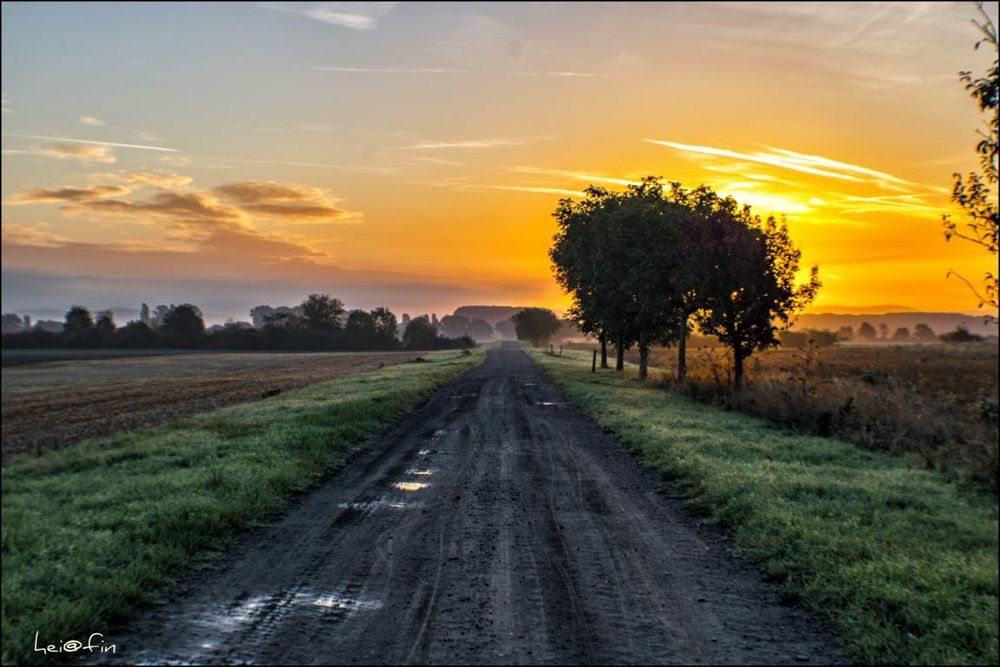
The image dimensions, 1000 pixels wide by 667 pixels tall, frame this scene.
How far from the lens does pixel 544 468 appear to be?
13758mm

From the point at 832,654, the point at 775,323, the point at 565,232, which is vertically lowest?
the point at 832,654

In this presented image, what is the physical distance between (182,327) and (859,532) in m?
55.2

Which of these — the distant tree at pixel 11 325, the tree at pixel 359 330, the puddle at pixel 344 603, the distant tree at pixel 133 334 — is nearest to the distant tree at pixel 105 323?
the distant tree at pixel 133 334

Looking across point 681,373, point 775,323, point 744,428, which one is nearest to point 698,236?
point 775,323

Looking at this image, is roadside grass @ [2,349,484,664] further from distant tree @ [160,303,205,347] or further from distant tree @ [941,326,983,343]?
distant tree @ [941,326,983,343]

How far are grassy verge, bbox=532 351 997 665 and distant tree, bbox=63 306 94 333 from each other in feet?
37.8

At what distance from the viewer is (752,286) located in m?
26.6

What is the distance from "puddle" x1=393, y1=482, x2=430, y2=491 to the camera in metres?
11.7

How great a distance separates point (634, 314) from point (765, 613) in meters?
34.7

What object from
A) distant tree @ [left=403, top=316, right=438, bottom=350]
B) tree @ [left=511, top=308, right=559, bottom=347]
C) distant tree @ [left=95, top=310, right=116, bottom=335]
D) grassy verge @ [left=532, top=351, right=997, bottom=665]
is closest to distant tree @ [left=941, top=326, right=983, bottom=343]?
grassy verge @ [left=532, top=351, right=997, bottom=665]

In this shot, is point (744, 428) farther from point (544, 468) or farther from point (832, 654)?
point (832, 654)

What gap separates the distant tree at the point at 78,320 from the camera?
1042 cm

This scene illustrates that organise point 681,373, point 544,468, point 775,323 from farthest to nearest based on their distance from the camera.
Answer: point 681,373
point 775,323
point 544,468

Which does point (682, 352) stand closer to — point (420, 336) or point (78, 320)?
point (78, 320)
